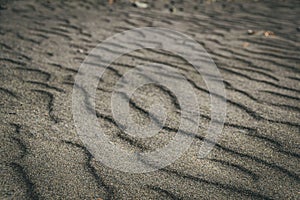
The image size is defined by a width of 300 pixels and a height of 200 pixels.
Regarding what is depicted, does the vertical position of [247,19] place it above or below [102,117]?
above

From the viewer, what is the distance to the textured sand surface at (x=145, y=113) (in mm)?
1487

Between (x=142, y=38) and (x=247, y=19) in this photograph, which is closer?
(x=142, y=38)

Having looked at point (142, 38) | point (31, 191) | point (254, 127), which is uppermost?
point (142, 38)

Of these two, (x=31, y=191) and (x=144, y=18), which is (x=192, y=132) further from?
(x=144, y=18)

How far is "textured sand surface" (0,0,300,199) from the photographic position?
4.88 feet

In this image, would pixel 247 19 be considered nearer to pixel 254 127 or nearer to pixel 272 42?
pixel 272 42

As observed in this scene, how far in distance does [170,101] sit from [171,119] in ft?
0.83

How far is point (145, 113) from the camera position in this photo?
211cm

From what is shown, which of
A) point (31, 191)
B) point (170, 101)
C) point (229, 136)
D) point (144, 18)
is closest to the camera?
point (31, 191)

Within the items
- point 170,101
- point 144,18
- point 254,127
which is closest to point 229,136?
point 254,127

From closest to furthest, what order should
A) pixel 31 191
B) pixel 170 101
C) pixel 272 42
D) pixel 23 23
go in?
pixel 31 191 → pixel 170 101 → pixel 272 42 → pixel 23 23

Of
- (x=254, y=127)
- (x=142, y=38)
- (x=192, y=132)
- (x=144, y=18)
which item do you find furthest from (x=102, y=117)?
(x=144, y=18)

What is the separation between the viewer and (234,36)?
3.68 metres

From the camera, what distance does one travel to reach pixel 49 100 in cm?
216
